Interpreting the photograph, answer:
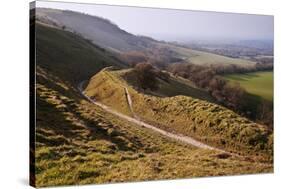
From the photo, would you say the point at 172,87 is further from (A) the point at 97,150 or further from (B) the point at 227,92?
(A) the point at 97,150

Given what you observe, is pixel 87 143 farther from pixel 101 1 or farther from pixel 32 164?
pixel 101 1

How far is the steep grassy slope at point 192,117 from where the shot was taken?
809 cm

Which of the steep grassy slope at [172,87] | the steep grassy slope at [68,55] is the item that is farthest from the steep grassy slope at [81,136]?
the steep grassy slope at [172,87]

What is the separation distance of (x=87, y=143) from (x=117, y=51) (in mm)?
1314

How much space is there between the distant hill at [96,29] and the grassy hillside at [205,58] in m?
0.52

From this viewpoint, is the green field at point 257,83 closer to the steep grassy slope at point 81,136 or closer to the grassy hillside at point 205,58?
the grassy hillside at point 205,58

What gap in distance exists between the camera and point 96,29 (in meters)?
8.07

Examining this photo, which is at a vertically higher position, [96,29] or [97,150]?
[96,29]

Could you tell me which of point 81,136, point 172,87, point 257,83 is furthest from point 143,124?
point 257,83

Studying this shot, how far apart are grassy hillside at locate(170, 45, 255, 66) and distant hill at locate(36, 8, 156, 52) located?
52 centimetres

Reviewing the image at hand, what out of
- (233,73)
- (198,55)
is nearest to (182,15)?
(198,55)

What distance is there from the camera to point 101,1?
814 cm

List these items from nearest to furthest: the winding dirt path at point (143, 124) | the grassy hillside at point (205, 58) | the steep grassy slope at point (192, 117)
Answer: the winding dirt path at point (143, 124)
the steep grassy slope at point (192, 117)
the grassy hillside at point (205, 58)

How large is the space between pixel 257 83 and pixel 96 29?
8.53ft
